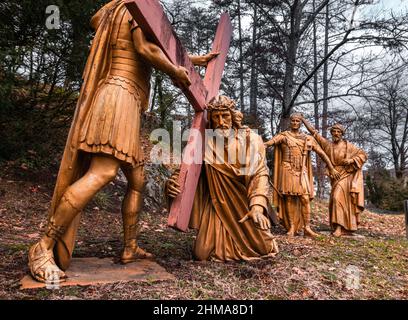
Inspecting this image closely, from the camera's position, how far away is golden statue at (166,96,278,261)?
4.59 metres

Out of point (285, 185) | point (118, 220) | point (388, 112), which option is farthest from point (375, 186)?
point (118, 220)

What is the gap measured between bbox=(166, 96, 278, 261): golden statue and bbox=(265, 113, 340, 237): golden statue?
3.37 metres

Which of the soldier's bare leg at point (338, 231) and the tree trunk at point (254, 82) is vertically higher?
the tree trunk at point (254, 82)

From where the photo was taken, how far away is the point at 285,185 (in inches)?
316

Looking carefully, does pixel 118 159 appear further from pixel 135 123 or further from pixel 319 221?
pixel 319 221

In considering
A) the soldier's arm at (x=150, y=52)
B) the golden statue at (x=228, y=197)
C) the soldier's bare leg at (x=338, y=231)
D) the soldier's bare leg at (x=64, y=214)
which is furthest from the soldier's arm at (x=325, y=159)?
the soldier's bare leg at (x=64, y=214)

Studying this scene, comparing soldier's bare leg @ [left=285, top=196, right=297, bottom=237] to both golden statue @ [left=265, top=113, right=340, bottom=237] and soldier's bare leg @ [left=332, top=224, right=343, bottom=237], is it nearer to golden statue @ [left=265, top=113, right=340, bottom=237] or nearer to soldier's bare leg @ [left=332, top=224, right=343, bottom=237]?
golden statue @ [left=265, top=113, right=340, bottom=237]

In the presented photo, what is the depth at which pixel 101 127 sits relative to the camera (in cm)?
368

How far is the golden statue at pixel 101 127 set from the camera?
3.63 meters

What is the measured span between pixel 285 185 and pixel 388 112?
25.4 metres

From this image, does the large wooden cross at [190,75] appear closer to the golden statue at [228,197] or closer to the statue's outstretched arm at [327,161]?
the golden statue at [228,197]

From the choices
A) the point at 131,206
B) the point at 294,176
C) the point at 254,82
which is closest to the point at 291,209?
the point at 294,176

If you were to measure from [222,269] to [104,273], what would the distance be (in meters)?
1.24

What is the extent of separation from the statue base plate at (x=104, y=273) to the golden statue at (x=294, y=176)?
4303 mm
